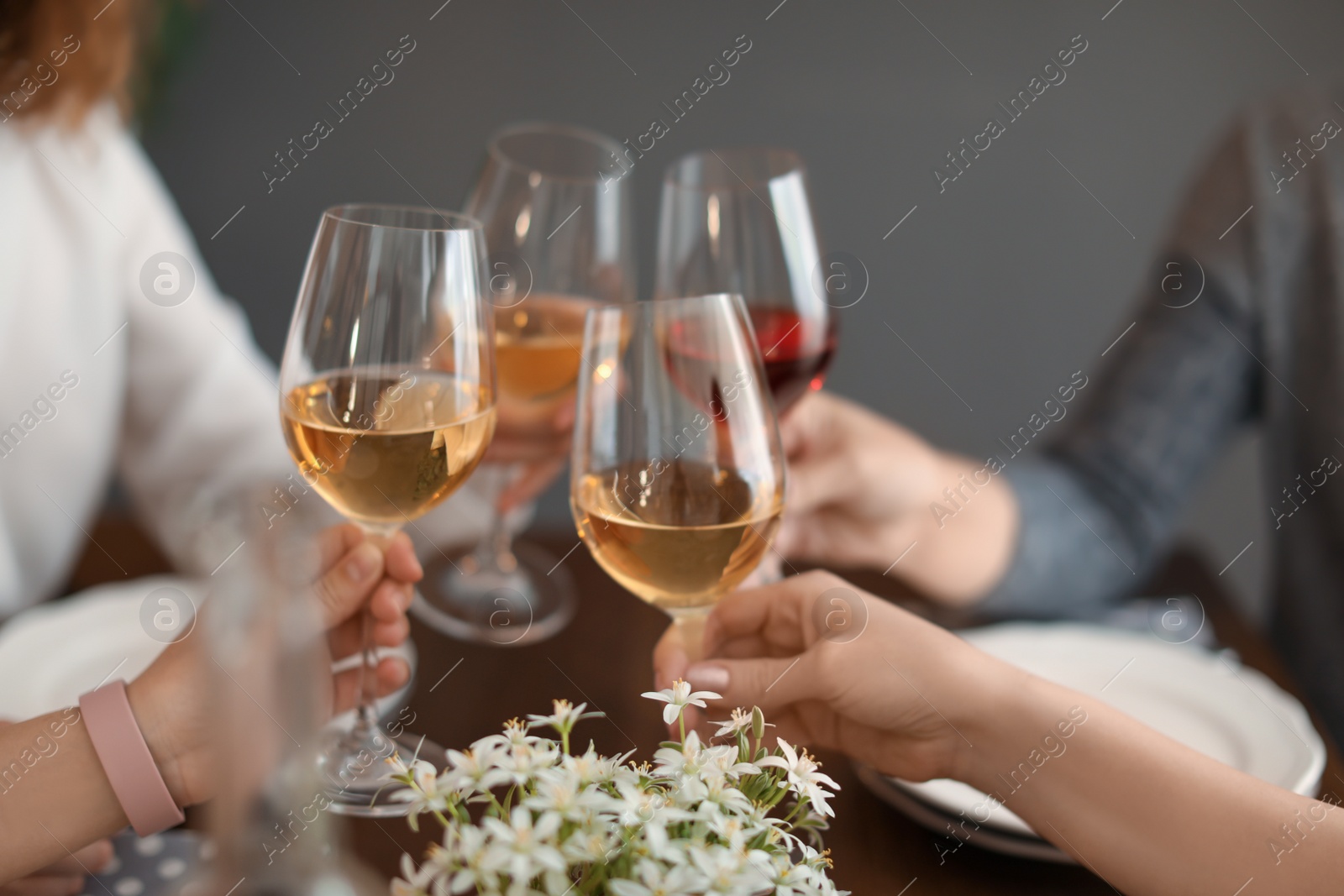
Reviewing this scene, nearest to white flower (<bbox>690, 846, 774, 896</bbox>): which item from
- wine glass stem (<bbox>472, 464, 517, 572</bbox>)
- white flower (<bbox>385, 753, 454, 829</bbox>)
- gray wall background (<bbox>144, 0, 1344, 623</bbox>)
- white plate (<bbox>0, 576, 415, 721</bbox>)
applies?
white flower (<bbox>385, 753, 454, 829</bbox>)

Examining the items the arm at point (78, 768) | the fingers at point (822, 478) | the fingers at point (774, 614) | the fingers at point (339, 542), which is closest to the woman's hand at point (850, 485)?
the fingers at point (822, 478)

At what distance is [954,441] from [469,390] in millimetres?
2269

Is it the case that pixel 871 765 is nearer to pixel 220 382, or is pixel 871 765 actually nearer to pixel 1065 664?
pixel 1065 664

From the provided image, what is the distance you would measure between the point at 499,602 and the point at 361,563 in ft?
1.05

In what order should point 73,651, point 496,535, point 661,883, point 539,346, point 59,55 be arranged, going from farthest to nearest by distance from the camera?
1. point 59,55
2. point 496,535
3. point 539,346
4. point 73,651
5. point 661,883

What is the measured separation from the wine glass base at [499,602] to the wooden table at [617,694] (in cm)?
2

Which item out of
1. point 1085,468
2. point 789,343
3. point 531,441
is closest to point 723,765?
point 789,343

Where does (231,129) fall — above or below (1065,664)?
above

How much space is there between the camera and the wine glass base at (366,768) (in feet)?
2.05

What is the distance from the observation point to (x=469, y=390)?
26.2 inches

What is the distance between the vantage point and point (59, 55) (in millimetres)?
1222

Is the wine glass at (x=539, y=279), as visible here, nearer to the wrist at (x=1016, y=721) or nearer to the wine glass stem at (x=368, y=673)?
the wine glass stem at (x=368, y=673)

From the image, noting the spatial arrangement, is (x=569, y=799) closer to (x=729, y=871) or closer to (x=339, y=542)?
(x=729, y=871)

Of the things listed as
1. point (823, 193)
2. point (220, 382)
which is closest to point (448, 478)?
point (220, 382)
